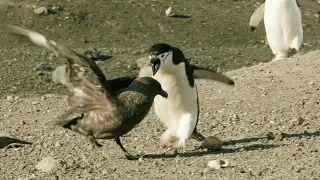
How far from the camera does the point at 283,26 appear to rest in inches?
455

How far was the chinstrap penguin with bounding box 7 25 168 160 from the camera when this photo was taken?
6.09 m

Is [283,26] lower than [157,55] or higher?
lower

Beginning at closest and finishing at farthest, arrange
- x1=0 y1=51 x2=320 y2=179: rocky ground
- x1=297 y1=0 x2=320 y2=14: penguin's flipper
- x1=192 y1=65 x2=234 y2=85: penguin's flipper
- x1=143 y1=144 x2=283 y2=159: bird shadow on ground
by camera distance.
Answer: x1=0 y1=51 x2=320 y2=179: rocky ground < x1=143 y1=144 x2=283 y2=159: bird shadow on ground < x1=192 y1=65 x2=234 y2=85: penguin's flipper < x1=297 y1=0 x2=320 y2=14: penguin's flipper

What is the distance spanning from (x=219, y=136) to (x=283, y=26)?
455cm

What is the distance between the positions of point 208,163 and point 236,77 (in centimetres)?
365

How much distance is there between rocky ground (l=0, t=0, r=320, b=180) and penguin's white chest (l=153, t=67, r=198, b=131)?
1.01 ft

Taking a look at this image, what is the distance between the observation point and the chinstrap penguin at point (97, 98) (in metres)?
6.09

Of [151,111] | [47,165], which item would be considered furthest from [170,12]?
[47,165]

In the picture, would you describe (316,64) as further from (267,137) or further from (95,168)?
(95,168)

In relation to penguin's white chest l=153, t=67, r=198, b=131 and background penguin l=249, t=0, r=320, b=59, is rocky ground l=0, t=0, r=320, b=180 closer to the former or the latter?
penguin's white chest l=153, t=67, r=198, b=131

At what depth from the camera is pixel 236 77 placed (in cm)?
973

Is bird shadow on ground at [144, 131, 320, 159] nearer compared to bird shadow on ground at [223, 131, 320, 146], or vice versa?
bird shadow on ground at [144, 131, 320, 159]

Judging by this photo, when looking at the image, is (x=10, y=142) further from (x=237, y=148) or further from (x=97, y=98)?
(x=237, y=148)

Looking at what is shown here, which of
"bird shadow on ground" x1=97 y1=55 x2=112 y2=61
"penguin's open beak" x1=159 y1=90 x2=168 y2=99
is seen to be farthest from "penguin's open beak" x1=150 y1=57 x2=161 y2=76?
"bird shadow on ground" x1=97 y1=55 x2=112 y2=61
